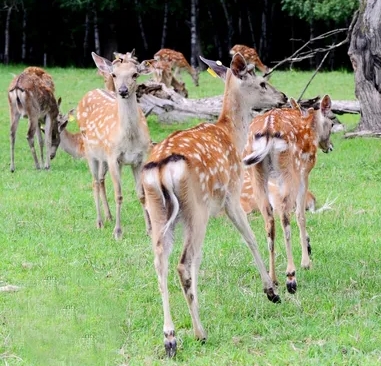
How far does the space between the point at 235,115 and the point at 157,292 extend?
145 centimetres

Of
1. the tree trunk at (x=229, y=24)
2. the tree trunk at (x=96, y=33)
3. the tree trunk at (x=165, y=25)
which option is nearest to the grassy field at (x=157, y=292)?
the tree trunk at (x=96, y=33)

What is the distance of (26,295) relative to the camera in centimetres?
627

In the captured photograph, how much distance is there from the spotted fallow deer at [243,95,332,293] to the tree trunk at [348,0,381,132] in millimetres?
2044

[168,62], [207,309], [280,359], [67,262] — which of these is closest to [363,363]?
[280,359]

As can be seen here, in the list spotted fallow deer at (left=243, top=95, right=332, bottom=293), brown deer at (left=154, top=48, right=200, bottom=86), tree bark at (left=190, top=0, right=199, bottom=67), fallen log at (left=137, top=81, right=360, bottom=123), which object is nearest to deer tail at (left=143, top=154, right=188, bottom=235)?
spotted fallow deer at (left=243, top=95, right=332, bottom=293)

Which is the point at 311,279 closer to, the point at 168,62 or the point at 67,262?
the point at 67,262

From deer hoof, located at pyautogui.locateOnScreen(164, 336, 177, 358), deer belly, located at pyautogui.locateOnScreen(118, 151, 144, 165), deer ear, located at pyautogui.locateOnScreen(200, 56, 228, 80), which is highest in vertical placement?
deer ear, located at pyautogui.locateOnScreen(200, 56, 228, 80)

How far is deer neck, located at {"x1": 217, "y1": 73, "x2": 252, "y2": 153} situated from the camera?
22.2ft

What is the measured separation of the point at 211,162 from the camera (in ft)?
18.7

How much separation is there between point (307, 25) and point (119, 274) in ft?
89.7

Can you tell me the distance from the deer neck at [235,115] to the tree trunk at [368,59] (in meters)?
2.28

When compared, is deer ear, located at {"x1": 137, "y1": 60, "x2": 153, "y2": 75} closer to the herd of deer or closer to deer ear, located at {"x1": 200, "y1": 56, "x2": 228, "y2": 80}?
the herd of deer

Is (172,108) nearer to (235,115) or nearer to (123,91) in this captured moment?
(123,91)

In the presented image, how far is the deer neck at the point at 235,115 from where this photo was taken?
22.2 ft
